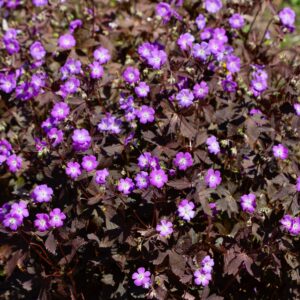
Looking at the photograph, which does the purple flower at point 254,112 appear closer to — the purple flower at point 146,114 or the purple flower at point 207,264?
the purple flower at point 146,114

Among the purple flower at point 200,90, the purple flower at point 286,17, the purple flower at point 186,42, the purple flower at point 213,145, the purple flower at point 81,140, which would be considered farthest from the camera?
the purple flower at point 286,17

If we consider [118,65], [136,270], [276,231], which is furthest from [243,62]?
[136,270]

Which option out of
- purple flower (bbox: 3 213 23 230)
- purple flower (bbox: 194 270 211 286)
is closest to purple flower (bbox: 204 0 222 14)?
purple flower (bbox: 194 270 211 286)

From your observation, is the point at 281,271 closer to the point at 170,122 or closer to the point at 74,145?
the point at 170,122

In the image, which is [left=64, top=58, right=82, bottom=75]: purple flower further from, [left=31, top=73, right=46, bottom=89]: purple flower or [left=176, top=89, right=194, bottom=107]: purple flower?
[left=176, top=89, right=194, bottom=107]: purple flower

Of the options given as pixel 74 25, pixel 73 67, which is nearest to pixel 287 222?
pixel 73 67

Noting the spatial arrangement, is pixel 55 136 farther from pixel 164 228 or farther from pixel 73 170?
pixel 164 228

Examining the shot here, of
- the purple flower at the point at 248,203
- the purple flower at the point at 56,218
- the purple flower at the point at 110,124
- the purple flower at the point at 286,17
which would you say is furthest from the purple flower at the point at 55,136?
the purple flower at the point at 286,17
